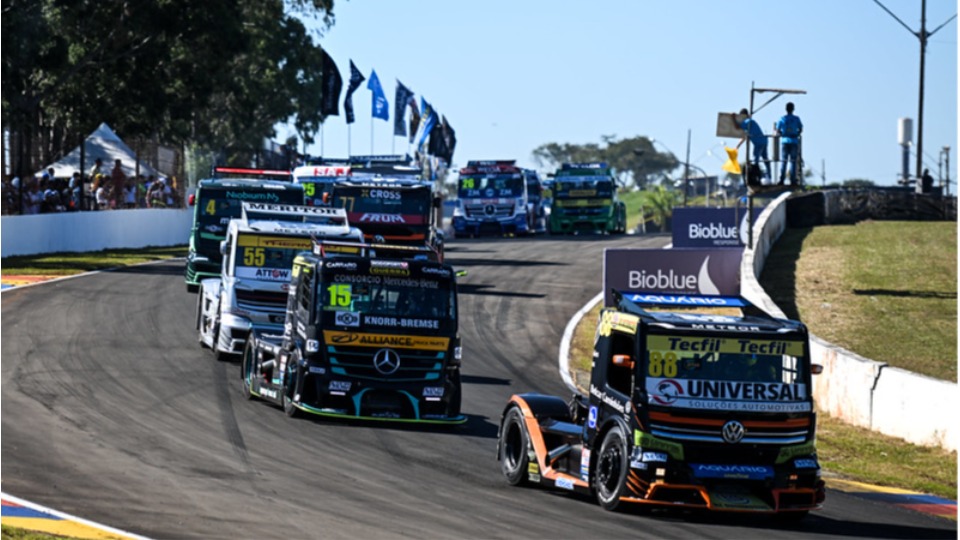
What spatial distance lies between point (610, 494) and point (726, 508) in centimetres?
107

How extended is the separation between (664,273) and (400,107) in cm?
5391

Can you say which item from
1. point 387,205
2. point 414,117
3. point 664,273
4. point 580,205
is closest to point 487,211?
point 580,205

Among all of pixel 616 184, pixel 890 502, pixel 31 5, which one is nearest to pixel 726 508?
pixel 890 502

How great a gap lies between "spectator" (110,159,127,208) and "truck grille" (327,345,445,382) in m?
30.3

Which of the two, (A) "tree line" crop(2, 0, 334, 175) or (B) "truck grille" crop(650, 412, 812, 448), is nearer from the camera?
(B) "truck grille" crop(650, 412, 812, 448)

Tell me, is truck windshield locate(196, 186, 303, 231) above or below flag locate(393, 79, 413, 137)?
below

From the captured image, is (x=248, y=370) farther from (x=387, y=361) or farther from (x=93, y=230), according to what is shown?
(x=93, y=230)

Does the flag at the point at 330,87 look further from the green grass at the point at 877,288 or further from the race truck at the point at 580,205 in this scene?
the green grass at the point at 877,288

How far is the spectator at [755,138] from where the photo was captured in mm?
33000

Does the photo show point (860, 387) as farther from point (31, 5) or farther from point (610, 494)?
point (31, 5)

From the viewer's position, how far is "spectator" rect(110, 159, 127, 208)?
47.7 metres

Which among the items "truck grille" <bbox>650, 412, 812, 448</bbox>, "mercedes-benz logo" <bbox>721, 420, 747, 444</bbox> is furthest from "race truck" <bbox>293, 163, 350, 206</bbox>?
"mercedes-benz logo" <bbox>721, 420, 747, 444</bbox>

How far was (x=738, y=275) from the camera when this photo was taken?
31203mm

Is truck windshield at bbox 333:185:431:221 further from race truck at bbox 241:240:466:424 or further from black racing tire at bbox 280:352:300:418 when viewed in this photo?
black racing tire at bbox 280:352:300:418
